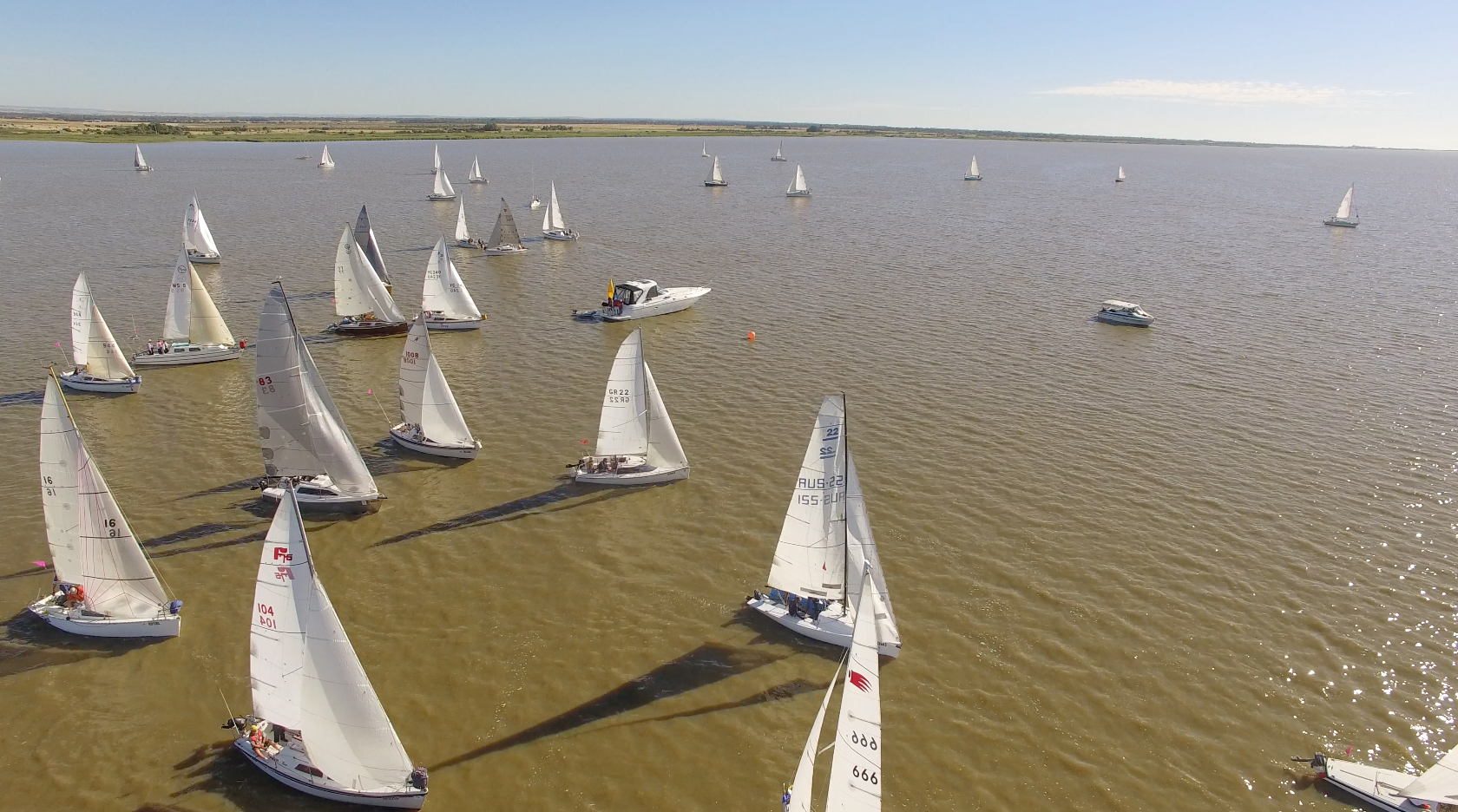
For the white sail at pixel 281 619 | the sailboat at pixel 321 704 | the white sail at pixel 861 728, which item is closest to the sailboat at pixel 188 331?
the white sail at pixel 281 619

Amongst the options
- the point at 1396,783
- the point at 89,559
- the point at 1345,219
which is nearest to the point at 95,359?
the point at 89,559

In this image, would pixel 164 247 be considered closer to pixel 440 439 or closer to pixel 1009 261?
pixel 440 439

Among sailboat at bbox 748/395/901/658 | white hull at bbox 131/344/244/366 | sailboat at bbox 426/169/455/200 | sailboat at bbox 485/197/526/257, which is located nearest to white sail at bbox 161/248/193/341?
white hull at bbox 131/344/244/366

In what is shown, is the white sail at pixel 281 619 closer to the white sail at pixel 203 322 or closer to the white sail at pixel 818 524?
the white sail at pixel 818 524

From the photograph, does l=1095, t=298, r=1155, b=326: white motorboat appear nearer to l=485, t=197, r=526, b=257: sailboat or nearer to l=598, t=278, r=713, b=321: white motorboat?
l=598, t=278, r=713, b=321: white motorboat

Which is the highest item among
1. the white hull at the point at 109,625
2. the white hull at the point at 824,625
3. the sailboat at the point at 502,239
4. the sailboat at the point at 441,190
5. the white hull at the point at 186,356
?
the sailboat at the point at 441,190

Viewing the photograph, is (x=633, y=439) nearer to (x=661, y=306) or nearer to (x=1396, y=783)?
(x=1396, y=783)
